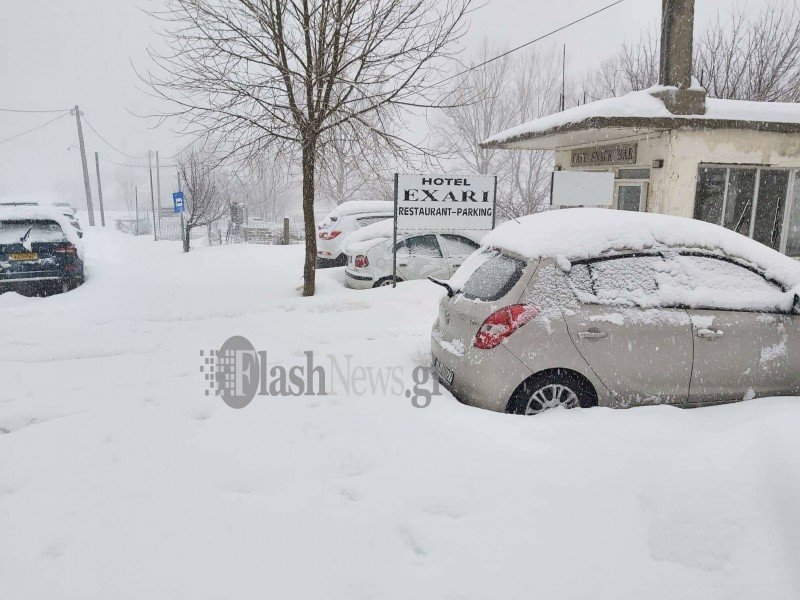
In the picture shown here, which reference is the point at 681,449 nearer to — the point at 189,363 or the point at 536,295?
the point at 536,295

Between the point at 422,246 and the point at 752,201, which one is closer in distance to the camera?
the point at 422,246

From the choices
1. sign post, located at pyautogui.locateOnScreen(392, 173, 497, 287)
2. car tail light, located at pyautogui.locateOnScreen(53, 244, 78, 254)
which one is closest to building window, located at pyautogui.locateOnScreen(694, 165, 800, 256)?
sign post, located at pyautogui.locateOnScreen(392, 173, 497, 287)

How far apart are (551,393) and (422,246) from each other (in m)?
5.94

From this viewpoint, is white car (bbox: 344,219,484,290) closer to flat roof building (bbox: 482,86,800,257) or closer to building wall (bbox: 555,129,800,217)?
flat roof building (bbox: 482,86,800,257)

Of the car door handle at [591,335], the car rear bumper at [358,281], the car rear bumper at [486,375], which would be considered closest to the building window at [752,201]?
the car rear bumper at [358,281]

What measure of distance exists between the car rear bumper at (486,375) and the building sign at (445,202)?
4.99 meters

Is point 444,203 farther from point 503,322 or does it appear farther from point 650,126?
point 503,322

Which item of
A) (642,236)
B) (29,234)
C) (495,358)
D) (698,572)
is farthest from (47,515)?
(29,234)

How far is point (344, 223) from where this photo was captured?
12.5 m

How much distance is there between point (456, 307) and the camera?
4402 millimetres

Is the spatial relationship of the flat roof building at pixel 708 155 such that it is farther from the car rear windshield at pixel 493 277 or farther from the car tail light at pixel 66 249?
the car tail light at pixel 66 249

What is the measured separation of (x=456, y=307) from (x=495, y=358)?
0.68m

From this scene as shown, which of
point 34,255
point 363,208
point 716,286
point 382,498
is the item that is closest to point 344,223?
point 363,208

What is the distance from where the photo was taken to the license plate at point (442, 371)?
A: 4354mm
